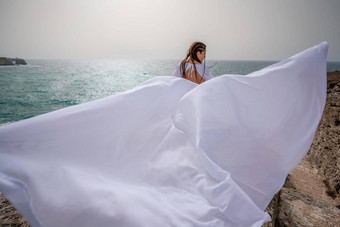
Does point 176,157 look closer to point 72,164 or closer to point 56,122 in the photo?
point 72,164

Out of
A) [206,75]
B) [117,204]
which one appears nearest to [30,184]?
[117,204]

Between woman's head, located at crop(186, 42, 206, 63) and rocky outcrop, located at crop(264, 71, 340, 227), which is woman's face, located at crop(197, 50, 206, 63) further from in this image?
rocky outcrop, located at crop(264, 71, 340, 227)

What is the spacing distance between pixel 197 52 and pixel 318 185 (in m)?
2.59

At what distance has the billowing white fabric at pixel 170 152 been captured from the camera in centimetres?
114

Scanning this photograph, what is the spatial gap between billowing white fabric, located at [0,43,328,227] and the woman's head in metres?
1.48

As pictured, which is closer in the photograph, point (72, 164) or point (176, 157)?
point (72, 164)

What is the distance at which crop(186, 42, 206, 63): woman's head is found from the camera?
3.25m

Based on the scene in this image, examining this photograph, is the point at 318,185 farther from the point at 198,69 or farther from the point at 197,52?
the point at 197,52

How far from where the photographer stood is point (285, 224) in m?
1.34

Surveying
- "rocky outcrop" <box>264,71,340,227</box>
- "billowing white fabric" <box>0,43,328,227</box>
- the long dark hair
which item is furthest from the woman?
"rocky outcrop" <box>264,71,340,227</box>

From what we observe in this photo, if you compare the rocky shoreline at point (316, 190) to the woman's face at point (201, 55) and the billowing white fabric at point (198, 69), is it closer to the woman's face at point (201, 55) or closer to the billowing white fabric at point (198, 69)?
the billowing white fabric at point (198, 69)

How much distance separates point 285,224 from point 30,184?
1818 millimetres

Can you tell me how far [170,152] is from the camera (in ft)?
5.63

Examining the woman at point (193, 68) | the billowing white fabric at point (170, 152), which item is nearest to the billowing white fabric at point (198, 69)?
the woman at point (193, 68)
